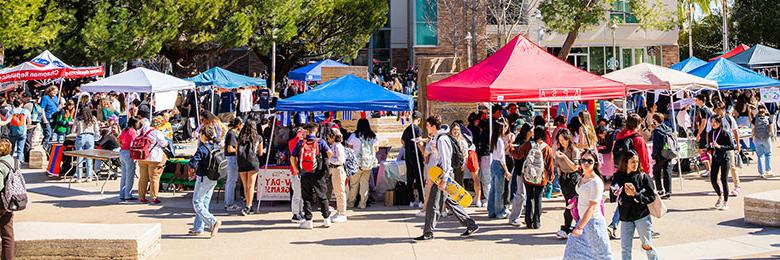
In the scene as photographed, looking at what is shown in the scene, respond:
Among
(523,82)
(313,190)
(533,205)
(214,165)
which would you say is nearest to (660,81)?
(523,82)

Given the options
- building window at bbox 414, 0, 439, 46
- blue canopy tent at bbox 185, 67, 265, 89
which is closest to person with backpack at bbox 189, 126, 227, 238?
blue canopy tent at bbox 185, 67, 265, 89

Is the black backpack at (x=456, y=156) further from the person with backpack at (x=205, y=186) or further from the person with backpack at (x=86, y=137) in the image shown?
the person with backpack at (x=86, y=137)

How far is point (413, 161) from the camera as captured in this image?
1358cm

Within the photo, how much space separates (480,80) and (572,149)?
8.74 feet

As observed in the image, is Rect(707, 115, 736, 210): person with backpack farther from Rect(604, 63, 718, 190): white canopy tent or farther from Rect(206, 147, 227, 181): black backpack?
Rect(206, 147, 227, 181): black backpack

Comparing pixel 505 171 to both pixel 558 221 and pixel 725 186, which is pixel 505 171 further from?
pixel 725 186

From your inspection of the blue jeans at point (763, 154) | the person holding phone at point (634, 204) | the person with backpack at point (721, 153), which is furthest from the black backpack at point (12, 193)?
the blue jeans at point (763, 154)

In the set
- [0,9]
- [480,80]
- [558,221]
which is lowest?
[558,221]

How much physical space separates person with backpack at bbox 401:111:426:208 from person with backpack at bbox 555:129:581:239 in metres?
2.60

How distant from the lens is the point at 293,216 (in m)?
12.5

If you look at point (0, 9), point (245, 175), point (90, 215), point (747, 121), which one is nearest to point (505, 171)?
point (245, 175)

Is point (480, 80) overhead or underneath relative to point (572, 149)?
overhead

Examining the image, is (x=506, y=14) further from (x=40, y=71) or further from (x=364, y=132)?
(x=364, y=132)

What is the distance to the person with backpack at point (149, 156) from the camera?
14.0 m
